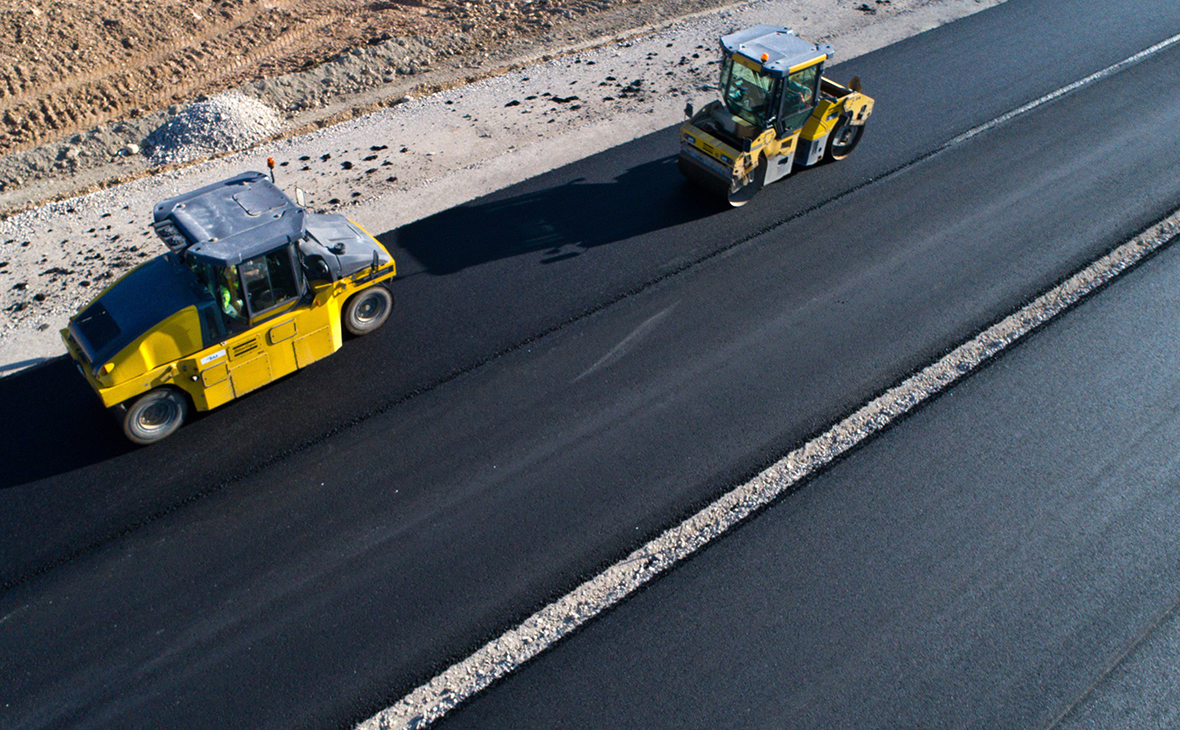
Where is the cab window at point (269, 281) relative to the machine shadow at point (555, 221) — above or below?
above

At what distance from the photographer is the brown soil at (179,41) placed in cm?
1641

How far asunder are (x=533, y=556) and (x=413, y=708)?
195 centimetres

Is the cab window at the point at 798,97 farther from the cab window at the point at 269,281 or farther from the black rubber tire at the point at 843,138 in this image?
Answer: the cab window at the point at 269,281

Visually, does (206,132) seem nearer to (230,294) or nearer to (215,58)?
(215,58)

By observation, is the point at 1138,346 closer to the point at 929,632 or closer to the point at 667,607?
the point at 929,632

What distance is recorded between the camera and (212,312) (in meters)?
9.30

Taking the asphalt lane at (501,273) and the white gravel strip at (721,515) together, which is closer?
the white gravel strip at (721,515)

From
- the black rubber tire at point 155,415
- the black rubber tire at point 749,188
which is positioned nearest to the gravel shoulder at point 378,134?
the black rubber tire at point 155,415

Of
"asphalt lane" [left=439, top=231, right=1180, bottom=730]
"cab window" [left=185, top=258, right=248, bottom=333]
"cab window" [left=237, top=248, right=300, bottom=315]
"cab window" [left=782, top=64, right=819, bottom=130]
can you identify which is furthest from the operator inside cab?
"cab window" [left=782, top=64, right=819, bottom=130]

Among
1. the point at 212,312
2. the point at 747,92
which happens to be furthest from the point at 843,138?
the point at 212,312

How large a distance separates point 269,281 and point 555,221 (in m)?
5.25

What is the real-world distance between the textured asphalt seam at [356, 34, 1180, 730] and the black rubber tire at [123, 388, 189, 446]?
4.78m

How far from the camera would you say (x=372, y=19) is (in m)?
20.0

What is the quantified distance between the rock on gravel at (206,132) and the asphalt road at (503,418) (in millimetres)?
5318
